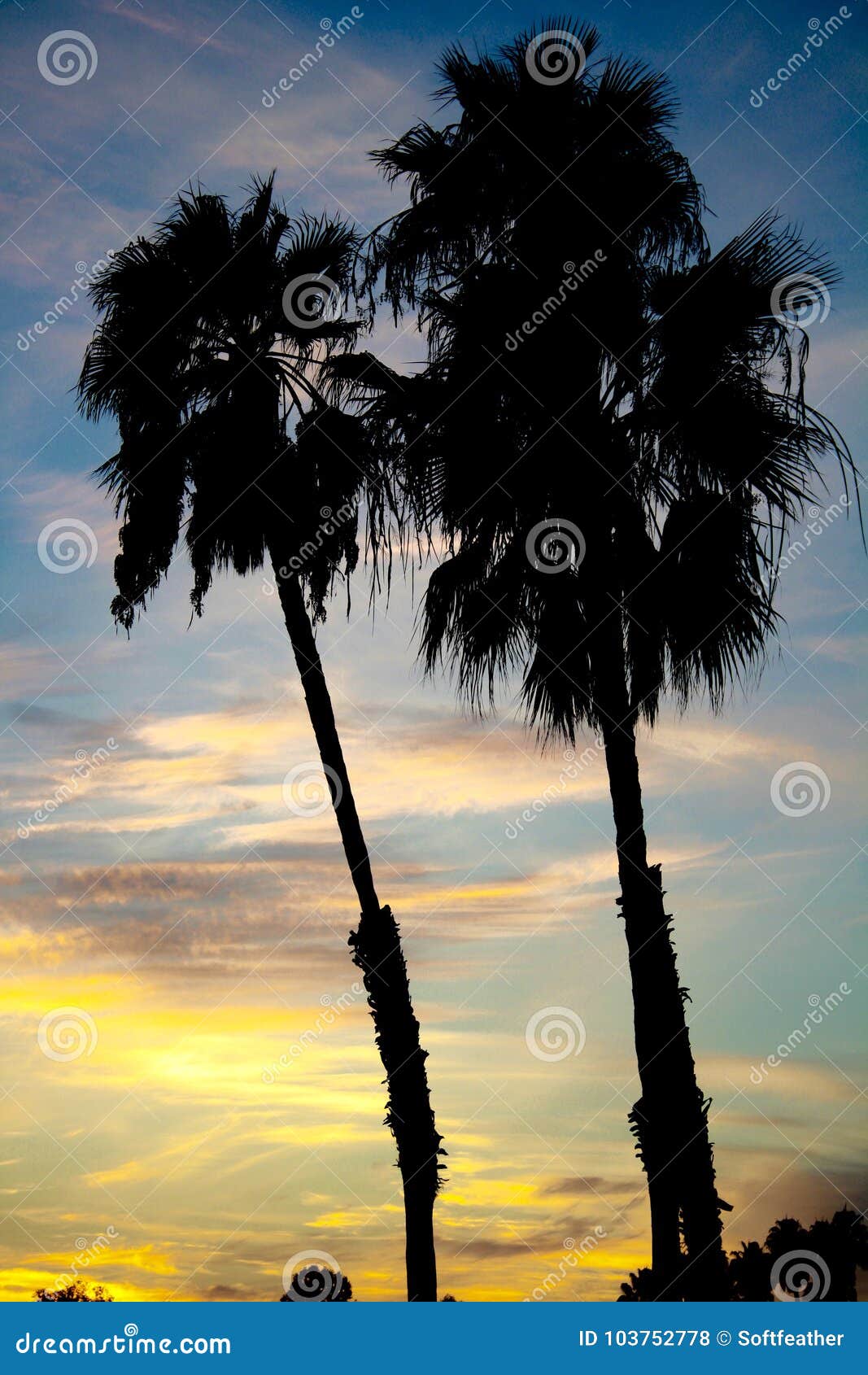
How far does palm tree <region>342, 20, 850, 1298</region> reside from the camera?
1248cm

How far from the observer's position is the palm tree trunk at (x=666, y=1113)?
11.0 m

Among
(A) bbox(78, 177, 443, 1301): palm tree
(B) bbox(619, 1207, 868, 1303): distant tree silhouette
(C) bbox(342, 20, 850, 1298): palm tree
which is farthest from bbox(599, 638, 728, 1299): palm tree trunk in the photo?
(B) bbox(619, 1207, 868, 1303): distant tree silhouette

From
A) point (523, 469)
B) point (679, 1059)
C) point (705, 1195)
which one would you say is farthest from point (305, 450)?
point (705, 1195)

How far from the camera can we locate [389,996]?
14641 millimetres

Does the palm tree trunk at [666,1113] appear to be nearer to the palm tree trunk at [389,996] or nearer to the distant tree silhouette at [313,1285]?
the palm tree trunk at [389,996]

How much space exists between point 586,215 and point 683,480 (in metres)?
3.22

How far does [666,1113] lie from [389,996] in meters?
4.37

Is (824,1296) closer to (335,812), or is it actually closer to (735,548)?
(335,812)

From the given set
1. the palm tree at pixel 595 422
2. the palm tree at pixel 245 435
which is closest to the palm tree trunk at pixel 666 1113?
the palm tree at pixel 595 422

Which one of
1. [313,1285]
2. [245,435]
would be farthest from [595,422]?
[313,1285]

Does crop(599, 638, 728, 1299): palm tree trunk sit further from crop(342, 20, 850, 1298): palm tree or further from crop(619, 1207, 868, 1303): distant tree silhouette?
crop(619, 1207, 868, 1303): distant tree silhouette

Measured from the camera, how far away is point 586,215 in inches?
528

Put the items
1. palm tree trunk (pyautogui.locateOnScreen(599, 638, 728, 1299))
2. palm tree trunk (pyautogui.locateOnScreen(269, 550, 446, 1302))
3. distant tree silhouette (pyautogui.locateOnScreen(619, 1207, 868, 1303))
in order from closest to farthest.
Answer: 1. palm tree trunk (pyautogui.locateOnScreen(599, 638, 728, 1299))
2. palm tree trunk (pyautogui.locateOnScreen(269, 550, 446, 1302))
3. distant tree silhouette (pyautogui.locateOnScreen(619, 1207, 868, 1303))

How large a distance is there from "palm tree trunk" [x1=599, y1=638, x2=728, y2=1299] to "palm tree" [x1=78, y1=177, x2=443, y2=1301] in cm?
391
